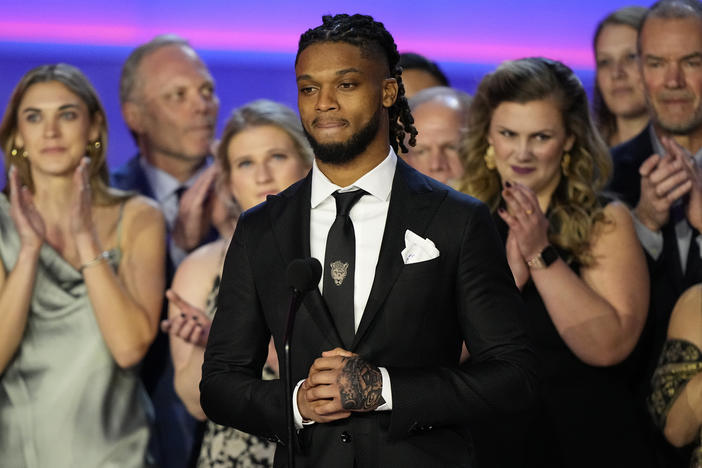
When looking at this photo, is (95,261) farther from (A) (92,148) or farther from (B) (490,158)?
(B) (490,158)

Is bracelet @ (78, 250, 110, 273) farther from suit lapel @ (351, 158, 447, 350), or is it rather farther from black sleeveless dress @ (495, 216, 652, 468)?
suit lapel @ (351, 158, 447, 350)

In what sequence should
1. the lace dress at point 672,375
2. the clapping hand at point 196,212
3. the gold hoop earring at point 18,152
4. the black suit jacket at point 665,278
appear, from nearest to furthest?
1. the lace dress at point 672,375
2. the black suit jacket at point 665,278
3. the gold hoop earring at point 18,152
4. the clapping hand at point 196,212

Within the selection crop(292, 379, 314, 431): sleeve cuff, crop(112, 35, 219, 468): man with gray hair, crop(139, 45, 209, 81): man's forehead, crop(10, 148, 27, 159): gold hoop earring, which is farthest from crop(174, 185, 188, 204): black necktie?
crop(292, 379, 314, 431): sleeve cuff

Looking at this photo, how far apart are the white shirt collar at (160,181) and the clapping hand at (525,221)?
1.70 m

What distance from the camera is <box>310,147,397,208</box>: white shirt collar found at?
2.13 m

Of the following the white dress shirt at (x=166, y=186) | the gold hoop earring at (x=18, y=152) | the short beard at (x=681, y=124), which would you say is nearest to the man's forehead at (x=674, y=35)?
the short beard at (x=681, y=124)

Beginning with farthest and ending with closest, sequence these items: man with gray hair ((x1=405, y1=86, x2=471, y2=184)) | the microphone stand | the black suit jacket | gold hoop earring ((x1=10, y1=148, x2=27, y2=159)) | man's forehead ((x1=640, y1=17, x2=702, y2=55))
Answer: gold hoop earring ((x1=10, y1=148, x2=27, y2=159))
man with gray hair ((x1=405, y1=86, x2=471, y2=184))
man's forehead ((x1=640, y1=17, x2=702, y2=55))
the black suit jacket
the microphone stand

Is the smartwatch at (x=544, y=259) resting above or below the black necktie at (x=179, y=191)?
below

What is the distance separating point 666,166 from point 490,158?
2.12 ft

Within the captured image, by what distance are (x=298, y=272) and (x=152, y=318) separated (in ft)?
8.00

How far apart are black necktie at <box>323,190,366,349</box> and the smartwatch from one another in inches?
49.5

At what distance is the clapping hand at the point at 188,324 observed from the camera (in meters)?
3.77

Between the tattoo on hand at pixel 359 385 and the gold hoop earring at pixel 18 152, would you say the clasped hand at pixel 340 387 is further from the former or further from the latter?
the gold hoop earring at pixel 18 152

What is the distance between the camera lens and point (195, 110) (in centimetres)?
452
